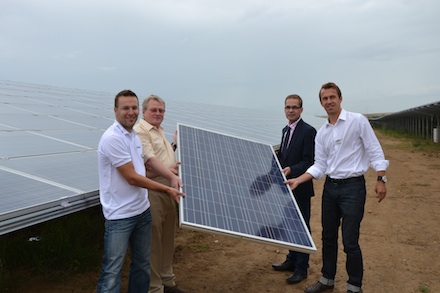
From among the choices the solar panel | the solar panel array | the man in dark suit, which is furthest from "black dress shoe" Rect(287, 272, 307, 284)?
the solar panel array

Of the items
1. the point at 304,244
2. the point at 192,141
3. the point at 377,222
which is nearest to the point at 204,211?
the point at 304,244

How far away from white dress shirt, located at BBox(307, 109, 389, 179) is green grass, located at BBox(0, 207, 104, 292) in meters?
3.92

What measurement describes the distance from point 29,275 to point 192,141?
313 cm

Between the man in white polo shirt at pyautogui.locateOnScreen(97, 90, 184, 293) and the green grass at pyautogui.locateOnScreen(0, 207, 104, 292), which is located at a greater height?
the man in white polo shirt at pyautogui.locateOnScreen(97, 90, 184, 293)

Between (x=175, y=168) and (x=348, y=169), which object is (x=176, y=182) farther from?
(x=348, y=169)

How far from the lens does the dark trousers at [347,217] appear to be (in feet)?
16.0

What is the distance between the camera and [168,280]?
17.2 feet

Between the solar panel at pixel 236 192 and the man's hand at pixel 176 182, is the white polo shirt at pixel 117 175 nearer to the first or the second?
the man's hand at pixel 176 182

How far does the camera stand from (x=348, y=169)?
16.1ft

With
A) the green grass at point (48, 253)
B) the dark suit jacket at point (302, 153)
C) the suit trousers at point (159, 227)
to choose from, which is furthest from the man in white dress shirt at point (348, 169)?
the green grass at point (48, 253)

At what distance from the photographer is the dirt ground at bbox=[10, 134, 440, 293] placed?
5844 millimetres

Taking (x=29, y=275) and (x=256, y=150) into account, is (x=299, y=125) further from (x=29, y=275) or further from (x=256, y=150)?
(x=29, y=275)

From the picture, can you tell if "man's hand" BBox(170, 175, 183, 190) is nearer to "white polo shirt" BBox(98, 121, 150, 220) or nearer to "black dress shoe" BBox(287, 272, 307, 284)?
"white polo shirt" BBox(98, 121, 150, 220)

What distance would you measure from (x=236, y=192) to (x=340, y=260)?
3.27 meters
